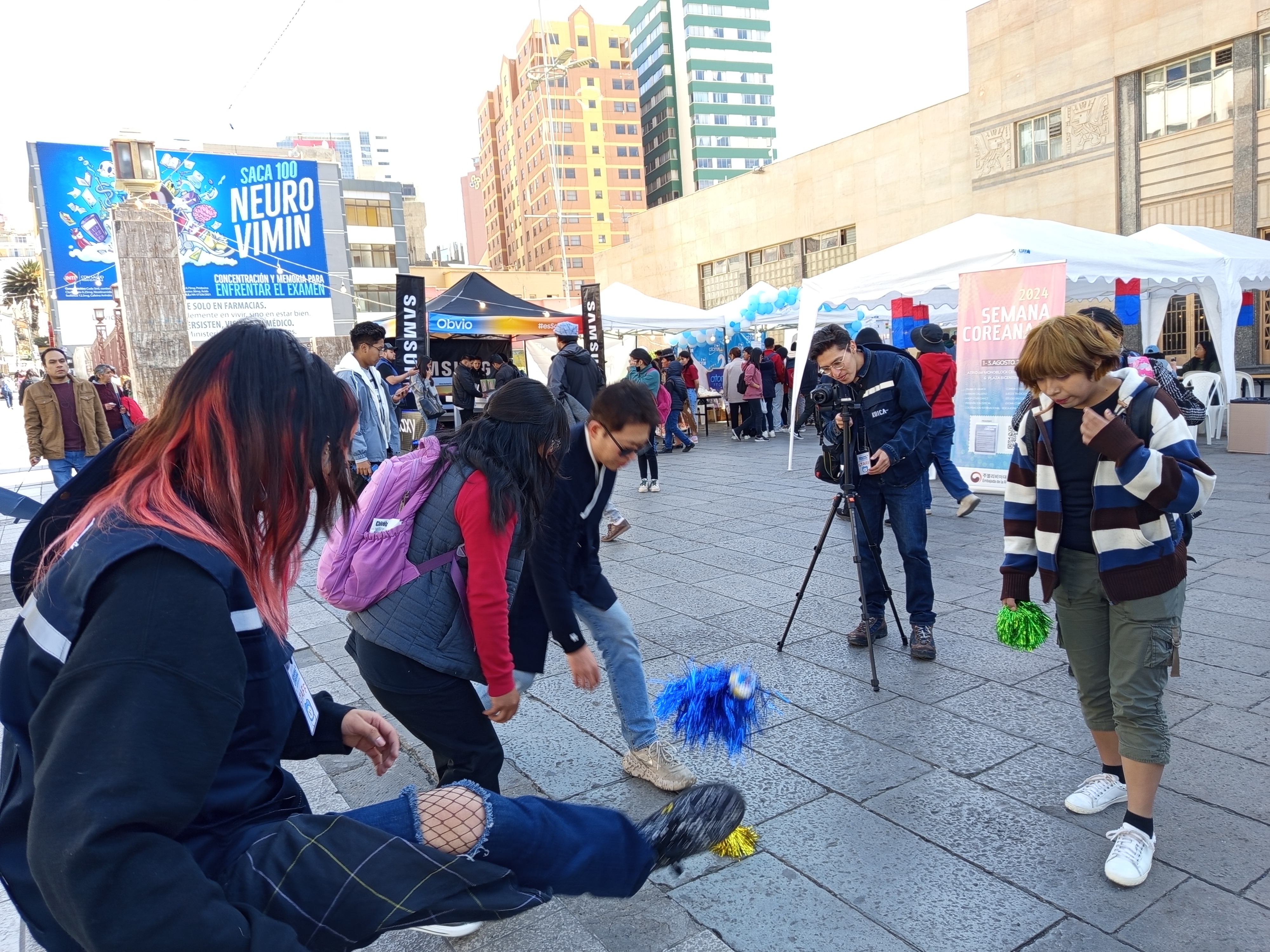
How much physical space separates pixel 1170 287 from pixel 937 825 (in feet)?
44.8

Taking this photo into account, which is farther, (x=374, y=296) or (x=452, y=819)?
(x=374, y=296)

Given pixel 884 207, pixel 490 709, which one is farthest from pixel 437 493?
pixel 884 207

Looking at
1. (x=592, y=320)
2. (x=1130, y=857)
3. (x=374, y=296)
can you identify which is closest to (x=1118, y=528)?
(x=1130, y=857)

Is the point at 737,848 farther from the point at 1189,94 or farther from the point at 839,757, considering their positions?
the point at 1189,94

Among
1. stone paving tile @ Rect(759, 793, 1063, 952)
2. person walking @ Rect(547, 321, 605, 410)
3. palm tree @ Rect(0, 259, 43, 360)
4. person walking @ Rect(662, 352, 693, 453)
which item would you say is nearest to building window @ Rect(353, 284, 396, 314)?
palm tree @ Rect(0, 259, 43, 360)

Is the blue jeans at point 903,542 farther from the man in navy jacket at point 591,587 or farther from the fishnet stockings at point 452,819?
the fishnet stockings at point 452,819

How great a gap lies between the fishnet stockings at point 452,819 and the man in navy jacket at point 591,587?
1313mm

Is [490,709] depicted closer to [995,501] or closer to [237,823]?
[237,823]

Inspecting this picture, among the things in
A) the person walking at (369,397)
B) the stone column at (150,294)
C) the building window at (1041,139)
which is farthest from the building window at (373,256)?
the person walking at (369,397)

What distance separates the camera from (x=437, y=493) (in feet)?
7.49

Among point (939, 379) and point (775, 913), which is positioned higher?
point (939, 379)

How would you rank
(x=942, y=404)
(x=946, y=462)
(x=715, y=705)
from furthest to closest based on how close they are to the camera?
(x=942, y=404) → (x=946, y=462) → (x=715, y=705)

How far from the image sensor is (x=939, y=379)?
8148 mm

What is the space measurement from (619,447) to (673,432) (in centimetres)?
1193
